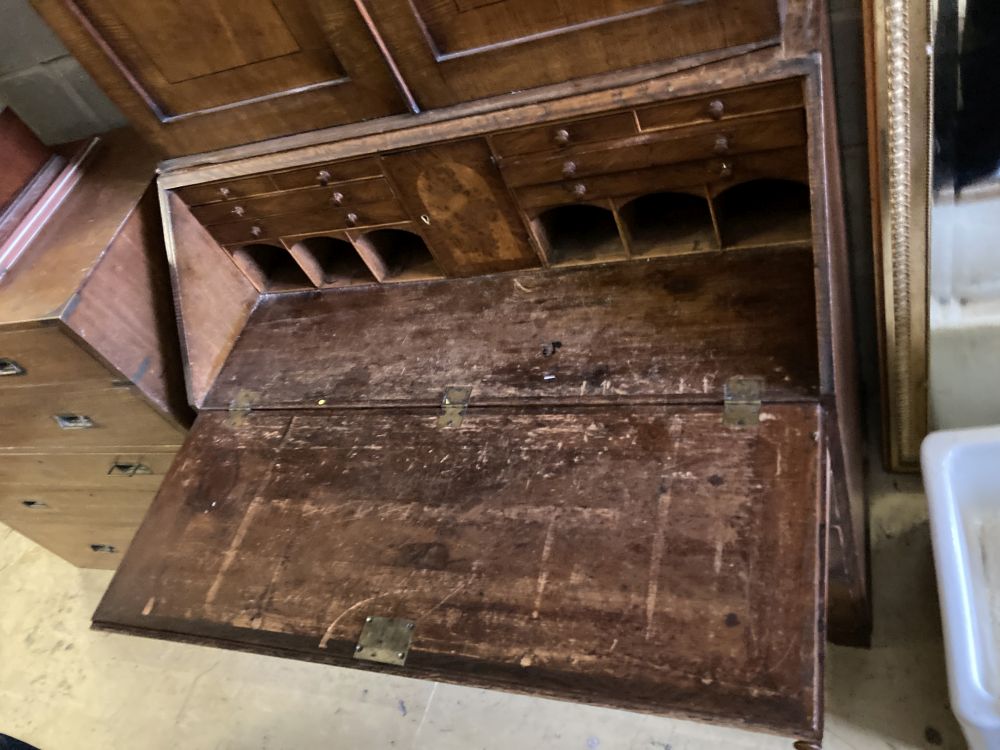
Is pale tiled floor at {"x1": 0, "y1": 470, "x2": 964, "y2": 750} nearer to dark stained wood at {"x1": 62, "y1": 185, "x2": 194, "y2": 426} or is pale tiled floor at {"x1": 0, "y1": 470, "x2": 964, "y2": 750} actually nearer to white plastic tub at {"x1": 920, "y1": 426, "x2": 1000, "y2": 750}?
white plastic tub at {"x1": 920, "y1": 426, "x2": 1000, "y2": 750}

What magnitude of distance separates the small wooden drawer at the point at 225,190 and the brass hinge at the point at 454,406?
1.66 feet

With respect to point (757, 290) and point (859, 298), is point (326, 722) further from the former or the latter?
point (859, 298)

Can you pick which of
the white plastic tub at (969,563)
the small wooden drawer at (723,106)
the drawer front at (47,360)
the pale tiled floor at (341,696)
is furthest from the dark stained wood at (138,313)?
the white plastic tub at (969,563)

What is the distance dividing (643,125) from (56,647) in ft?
7.65

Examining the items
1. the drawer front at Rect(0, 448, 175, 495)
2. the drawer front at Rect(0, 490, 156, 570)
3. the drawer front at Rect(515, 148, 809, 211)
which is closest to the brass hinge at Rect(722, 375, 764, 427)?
the drawer front at Rect(515, 148, 809, 211)

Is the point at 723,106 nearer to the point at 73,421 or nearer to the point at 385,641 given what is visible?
the point at 385,641

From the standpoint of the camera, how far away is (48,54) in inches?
70.6

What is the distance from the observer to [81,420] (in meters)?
1.69

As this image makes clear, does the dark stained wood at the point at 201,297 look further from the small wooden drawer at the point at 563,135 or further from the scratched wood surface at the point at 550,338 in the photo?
the small wooden drawer at the point at 563,135

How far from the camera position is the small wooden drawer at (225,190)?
1378mm

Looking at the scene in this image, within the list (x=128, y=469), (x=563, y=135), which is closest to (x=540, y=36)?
(x=563, y=135)

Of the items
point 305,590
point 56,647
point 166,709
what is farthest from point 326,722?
point 56,647

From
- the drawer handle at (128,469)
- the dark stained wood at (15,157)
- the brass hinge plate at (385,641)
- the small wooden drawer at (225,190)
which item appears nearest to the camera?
the brass hinge plate at (385,641)

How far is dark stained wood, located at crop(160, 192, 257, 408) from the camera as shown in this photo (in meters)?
1.48
